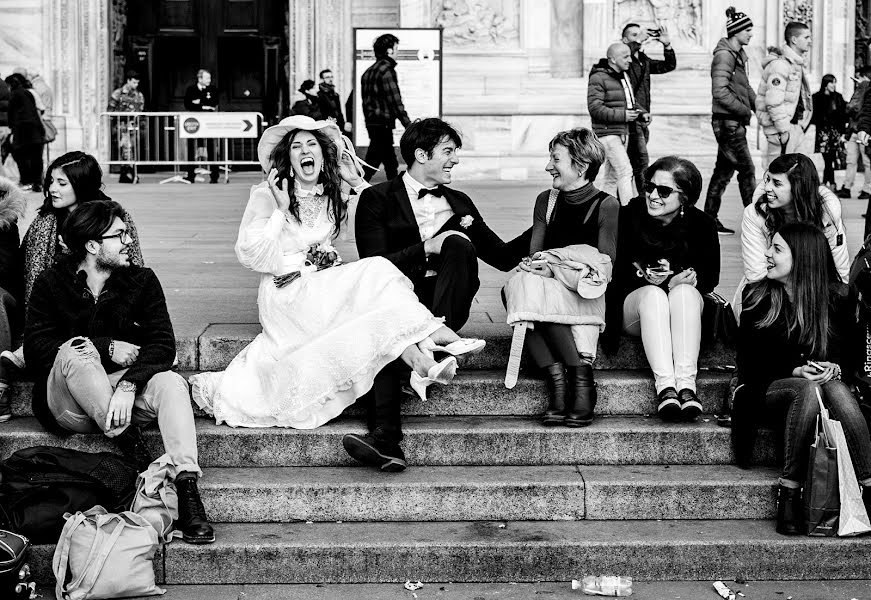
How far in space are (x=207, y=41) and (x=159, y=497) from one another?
58.2 ft

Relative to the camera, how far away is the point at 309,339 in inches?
230

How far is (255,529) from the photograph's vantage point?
17.3ft

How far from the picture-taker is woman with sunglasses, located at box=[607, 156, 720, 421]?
19.4ft

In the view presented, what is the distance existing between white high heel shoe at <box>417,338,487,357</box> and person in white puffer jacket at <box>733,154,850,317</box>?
1.32 meters

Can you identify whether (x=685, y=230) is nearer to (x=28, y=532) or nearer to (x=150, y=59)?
(x=28, y=532)

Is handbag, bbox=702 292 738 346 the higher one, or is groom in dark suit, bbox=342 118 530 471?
groom in dark suit, bbox=342 118 530 471

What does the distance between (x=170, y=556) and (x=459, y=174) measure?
42.4 feet

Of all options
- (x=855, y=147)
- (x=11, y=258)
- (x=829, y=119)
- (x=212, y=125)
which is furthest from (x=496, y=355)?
(x=212, y=125)

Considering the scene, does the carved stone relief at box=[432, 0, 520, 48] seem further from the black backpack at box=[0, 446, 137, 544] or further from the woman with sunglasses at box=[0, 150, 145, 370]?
the black backpack at box=[0, 446, 137, 544]

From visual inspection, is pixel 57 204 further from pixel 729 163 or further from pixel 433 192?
pixel 729 163

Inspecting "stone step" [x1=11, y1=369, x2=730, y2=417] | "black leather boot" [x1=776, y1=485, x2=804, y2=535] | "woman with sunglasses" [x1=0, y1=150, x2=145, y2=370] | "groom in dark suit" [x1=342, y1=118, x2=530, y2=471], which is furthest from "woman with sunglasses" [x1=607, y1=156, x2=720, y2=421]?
"woman with sunglasses" [x1=0, y1=150, x2=145, y2=370]

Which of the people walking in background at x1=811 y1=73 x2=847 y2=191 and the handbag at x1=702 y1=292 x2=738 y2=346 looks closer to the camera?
the handbag at x1=702 y1=292 x2=738 y2=346

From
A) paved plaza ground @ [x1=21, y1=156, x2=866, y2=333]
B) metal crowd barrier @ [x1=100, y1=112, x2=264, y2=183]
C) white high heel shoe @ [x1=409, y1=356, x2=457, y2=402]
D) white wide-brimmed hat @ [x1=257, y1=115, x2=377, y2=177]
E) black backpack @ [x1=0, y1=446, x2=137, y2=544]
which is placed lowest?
black backpack @ [x1=0, y1=446, x2=137, y2=544]

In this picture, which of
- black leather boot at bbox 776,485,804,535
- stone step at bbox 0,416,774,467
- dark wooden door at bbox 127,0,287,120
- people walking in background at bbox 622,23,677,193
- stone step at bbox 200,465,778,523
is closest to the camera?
black leather boot at bbox 776,485,804,535
